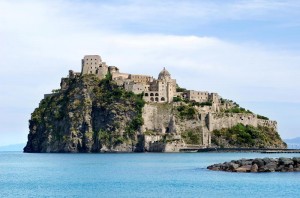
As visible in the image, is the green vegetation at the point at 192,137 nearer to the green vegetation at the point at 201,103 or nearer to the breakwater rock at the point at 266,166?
the green vegetation at the point at 201,103

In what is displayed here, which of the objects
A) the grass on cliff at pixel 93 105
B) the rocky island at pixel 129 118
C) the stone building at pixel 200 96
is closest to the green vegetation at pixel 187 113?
the rocky island at pixel 129 118

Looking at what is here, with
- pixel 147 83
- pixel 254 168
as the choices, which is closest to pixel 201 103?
pixel 147 83

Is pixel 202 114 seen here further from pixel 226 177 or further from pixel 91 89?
pixel 226 177

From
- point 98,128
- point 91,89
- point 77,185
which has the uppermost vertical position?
point 91,89

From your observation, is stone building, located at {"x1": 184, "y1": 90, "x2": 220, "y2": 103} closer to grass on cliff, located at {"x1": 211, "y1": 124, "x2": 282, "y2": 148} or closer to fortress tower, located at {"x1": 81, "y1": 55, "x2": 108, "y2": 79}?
grass on cliff, located at {"x1": 211, "y1": 124, "x2": 282, "y2": 148}

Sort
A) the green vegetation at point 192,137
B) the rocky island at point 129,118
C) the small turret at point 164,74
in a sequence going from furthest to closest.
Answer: the small turret at point 164,74, the green vegetation at point 192,137, the rocky island at point 129,118

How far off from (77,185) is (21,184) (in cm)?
541

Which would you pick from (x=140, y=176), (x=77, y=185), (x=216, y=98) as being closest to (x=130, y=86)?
(x=216, y=98)

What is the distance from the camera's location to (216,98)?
133375 mm

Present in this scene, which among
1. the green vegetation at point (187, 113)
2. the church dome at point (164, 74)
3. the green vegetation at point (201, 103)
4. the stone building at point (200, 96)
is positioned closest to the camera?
the green vegetation at point (187, 113)

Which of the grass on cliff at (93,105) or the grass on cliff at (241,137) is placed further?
the grass on cliff at (241,137)

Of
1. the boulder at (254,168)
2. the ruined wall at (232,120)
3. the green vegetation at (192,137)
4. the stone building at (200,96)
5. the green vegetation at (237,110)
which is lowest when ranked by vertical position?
the boulder at (254,168)

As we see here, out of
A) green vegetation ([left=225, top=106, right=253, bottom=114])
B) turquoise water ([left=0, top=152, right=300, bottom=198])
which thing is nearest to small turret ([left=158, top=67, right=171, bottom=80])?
green vegetation ([left=225, top=106, right=253, bottom=114])

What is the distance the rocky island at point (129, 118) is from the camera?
117 metres
